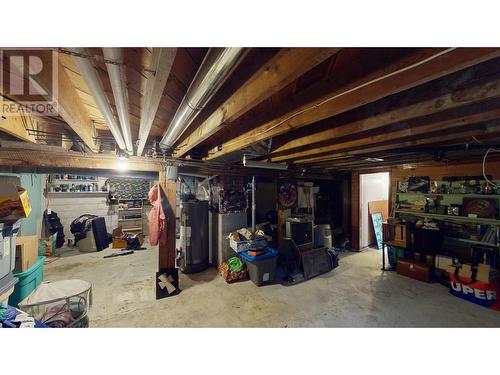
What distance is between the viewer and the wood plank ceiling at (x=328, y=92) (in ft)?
2.90

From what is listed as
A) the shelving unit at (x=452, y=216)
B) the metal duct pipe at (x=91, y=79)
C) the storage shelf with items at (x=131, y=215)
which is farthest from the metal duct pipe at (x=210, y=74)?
the storage shelf with items at (x=131, y=215)

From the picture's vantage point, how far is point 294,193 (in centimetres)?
466

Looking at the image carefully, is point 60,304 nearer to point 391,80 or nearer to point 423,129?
point 391,80

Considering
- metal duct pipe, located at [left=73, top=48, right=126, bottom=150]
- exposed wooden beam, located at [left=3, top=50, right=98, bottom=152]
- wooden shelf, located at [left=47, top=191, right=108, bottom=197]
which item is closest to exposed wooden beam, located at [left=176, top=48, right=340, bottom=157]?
metal duct pipe, located at [left=73, top=48, right=126, bottom=150]

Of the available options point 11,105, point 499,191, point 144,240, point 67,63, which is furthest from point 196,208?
point 499,191

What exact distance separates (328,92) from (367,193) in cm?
514

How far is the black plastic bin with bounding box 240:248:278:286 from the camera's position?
312 centimetres

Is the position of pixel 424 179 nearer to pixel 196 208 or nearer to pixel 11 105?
pixel 196 208

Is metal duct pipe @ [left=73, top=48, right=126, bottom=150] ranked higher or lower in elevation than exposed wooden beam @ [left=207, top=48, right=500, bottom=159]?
lower

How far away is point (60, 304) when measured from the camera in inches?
72.3

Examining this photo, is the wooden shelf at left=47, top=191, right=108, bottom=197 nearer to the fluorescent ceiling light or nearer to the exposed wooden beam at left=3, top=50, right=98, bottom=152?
the exposed wooden beam at left=3, top=50, right=98, bottom=152

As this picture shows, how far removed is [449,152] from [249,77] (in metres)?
3.19

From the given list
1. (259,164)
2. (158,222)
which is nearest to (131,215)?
(158,222)

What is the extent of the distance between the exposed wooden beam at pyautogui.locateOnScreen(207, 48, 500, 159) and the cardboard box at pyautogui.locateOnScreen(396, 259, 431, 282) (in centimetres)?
396
